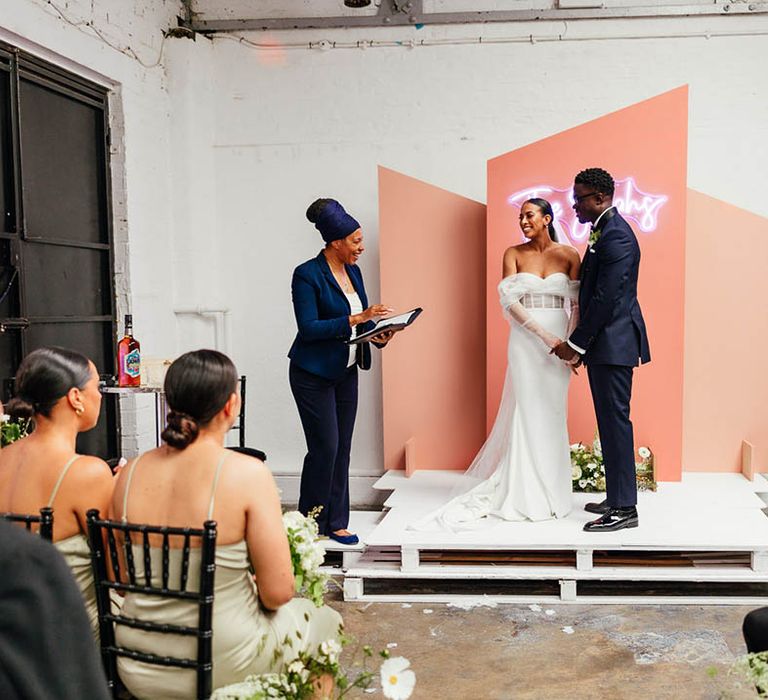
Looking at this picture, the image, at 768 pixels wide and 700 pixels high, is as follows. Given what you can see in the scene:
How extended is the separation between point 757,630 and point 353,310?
247 cm

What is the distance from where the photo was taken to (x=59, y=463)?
2244 mm

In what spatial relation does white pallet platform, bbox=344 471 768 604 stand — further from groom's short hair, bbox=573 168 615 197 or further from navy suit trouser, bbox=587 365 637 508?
groom's short hair, bbox=573 168 615 197

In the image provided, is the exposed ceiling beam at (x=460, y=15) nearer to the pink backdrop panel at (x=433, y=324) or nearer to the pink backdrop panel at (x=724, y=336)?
the pink backdrop panel at (x=433, y=324)

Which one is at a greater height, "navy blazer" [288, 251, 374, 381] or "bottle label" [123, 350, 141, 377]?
"navy blazer" [288, 251, 374, 381]

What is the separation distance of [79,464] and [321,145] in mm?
4012

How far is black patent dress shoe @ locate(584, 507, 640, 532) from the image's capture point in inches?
165

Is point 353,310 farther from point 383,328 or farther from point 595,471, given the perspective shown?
point 595,471

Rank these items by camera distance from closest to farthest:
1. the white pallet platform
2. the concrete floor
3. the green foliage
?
the concrete floor
the green foliage
the white pallet platform

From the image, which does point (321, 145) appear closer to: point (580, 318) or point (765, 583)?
point (580, 318)

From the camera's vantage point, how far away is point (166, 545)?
79.1 inches

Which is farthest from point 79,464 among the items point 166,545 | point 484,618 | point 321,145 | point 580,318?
point 321,145

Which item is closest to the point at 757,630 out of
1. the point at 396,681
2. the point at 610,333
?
the point at 396,681

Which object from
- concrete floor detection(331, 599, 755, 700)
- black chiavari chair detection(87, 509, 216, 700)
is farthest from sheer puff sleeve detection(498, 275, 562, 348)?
black chiavari chair detection(87, 509, 216, 700)

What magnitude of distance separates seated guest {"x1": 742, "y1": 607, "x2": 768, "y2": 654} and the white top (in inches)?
90.7
